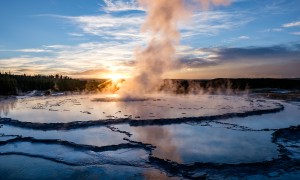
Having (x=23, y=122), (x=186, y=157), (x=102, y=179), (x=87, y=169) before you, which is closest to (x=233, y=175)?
(x=186, y=157)

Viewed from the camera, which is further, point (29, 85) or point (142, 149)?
point (29, 85)

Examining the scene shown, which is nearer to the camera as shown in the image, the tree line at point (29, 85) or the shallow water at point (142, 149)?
the shallow water at point (142, 149)

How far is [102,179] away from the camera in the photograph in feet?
20.6

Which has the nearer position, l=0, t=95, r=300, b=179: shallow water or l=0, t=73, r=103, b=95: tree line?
l=0, t=95, r=300, b=179: shallow water

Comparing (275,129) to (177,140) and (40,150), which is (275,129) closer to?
(177,140)

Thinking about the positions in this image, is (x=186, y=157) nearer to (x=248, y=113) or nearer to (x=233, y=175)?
(x=233, y=175)

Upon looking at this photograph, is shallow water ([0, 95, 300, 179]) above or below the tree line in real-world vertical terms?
below

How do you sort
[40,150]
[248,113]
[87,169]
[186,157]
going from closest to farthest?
[87,169] → [186,157] → [40,150] → [248,113]

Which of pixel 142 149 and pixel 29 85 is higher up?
pixel 29 85

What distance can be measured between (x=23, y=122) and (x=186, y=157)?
791 cm

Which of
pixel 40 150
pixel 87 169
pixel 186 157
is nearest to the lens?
pixel 87 169

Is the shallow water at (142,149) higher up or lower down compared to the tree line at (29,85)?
lower down

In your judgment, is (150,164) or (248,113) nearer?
(150,164)

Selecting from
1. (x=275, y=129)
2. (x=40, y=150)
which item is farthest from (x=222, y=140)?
(x=40, y=150)
